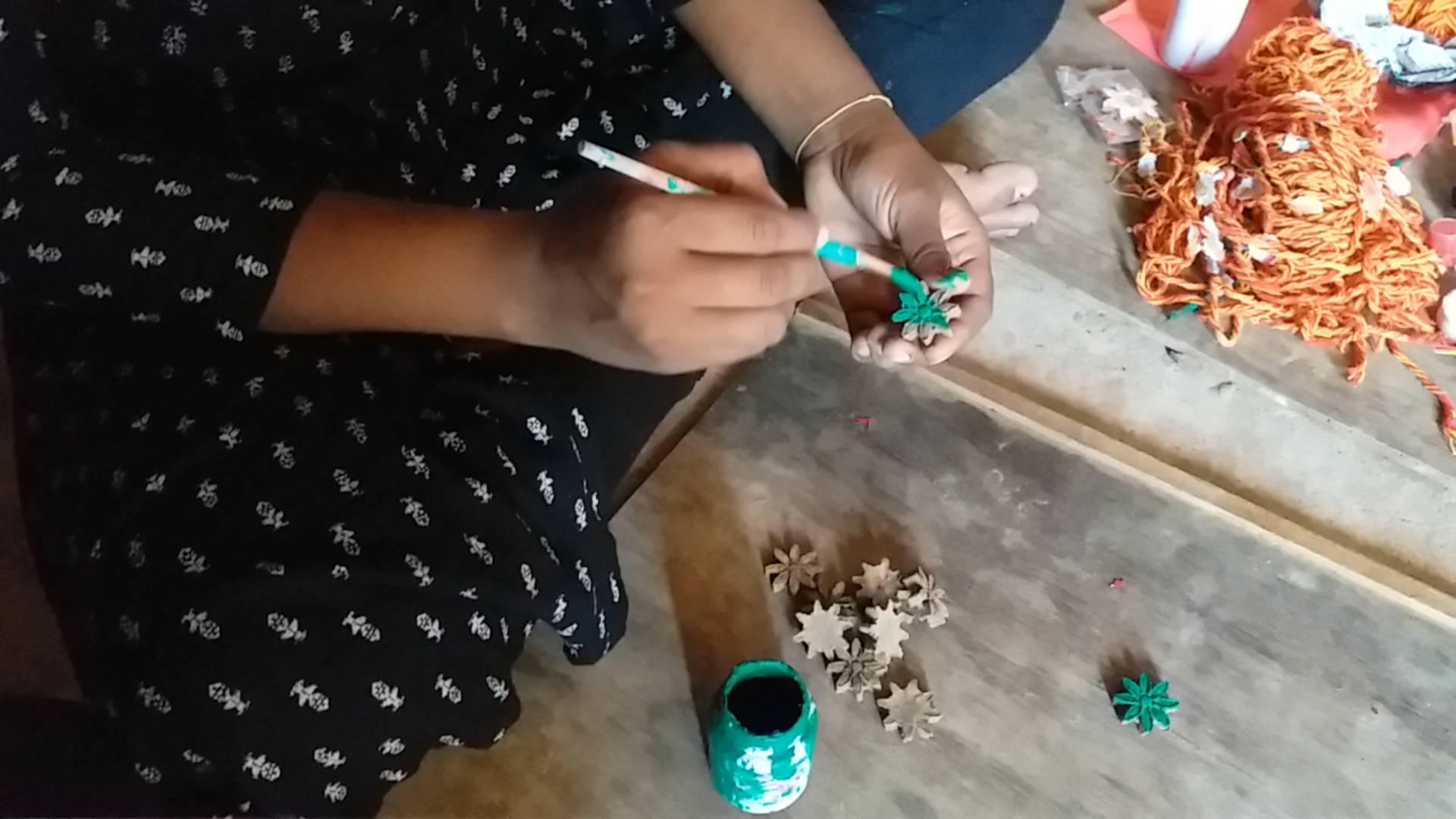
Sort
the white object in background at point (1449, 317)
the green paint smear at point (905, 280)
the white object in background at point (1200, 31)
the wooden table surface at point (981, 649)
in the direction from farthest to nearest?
the white object in background at point (1200, 31)
the white object in background at point (1449, 317)
the wooden table surface at point (981, 649)
the green paint smear at point (905, 280)

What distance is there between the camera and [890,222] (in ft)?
2.93

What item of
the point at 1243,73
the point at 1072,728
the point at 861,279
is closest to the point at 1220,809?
the point at 1072,728

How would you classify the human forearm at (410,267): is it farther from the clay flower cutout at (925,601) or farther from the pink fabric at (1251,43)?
the pink fabric at (1251,43)

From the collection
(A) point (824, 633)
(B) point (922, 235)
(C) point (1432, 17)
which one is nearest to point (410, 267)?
(B) point (922, 235)

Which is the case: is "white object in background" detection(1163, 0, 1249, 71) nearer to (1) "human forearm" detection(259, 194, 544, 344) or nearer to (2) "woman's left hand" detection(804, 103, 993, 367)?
(2) "woman's left hand" detection(804, 103, 993, 367)

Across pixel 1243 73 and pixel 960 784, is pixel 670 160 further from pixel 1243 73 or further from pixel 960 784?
pixel 1243 73

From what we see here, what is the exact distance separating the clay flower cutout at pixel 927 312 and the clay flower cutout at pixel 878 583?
9.8 inches

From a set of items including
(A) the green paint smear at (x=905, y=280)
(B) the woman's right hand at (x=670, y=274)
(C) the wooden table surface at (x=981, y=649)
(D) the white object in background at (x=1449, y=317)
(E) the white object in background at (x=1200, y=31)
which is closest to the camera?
(B) the woman's right hand at (x=670, y=274)

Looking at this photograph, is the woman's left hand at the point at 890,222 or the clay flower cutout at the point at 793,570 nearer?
the woman's left hand at the point at 890,222

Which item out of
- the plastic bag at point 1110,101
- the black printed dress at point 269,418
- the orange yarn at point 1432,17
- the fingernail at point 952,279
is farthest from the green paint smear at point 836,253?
the orange yarn at point 1432,17

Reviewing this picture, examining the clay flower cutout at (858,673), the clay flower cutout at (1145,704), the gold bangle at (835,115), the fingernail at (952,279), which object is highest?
the gold bangle at (835,115)

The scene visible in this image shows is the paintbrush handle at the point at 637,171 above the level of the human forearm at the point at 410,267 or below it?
above

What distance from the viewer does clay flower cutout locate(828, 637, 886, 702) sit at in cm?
96

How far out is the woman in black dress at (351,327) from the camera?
69 centimetres
